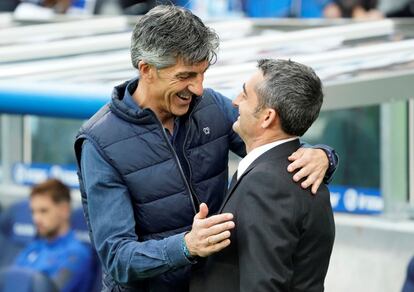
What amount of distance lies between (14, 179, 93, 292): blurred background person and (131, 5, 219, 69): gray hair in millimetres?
3079

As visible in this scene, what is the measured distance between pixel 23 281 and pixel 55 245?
1.14 ft

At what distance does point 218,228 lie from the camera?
3197 millimetres

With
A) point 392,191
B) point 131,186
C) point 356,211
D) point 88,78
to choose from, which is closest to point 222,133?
point 131,186

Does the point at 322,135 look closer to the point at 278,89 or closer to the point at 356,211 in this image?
the point at 356,211

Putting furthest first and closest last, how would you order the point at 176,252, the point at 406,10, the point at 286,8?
the point at 286,8 < the point at 406,10 < the point at 176,252

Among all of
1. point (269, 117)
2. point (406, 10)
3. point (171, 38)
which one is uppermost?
point (171, 38)

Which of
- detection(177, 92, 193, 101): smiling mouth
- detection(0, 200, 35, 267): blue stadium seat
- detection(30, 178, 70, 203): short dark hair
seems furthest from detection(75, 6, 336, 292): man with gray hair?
detection(0, 200, 35, 267): blue stadium seat

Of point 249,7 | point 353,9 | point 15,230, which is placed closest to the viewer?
point 15,230

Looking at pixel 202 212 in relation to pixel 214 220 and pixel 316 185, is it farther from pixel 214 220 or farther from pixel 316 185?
pixel 316 185

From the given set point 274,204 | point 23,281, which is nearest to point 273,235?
point 274,204

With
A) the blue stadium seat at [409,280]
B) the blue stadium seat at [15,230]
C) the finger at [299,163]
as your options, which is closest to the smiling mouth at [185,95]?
the finger at [299,163]

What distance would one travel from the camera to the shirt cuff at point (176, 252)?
3.30m

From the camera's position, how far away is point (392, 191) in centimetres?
616

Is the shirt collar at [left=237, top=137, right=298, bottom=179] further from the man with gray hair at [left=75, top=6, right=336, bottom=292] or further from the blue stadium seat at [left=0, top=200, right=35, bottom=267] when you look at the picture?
the blue stadium seat at [left=0, top=200, right=35, bottom=267]
